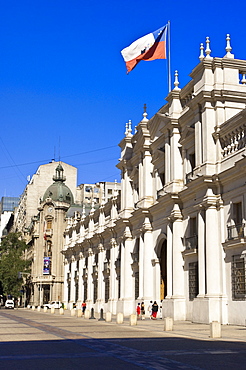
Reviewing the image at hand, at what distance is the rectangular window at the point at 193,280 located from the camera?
3503 centimetres

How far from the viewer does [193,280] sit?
116 ft

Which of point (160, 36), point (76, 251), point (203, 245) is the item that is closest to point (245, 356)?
point (203, 245)

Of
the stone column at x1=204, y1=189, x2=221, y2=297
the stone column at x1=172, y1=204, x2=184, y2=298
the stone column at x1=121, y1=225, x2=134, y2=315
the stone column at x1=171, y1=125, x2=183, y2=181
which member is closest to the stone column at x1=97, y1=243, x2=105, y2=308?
the stone column at x1=121, y1=225, x2=134, y2=315

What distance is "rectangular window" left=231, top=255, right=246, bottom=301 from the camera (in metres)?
29.8

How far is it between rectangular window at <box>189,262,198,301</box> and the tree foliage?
56.1 metres

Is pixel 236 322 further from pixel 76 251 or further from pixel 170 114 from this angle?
pixel 76 251

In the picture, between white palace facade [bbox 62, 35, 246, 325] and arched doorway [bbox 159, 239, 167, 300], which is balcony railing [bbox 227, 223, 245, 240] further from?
arched doorway [bbox 159, 239, 167, 300]

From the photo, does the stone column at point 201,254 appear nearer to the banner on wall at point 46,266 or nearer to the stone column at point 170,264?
the stone column at point 170,264

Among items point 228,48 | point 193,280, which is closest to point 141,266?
point 193,280

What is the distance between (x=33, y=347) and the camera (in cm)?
1738

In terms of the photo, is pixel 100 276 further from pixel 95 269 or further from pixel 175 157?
pixel 175 157

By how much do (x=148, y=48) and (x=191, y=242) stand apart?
1480cm

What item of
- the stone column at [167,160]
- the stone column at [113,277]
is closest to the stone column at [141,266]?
the stone column at [167,160]

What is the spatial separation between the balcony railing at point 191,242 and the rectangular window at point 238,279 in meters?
4.56
